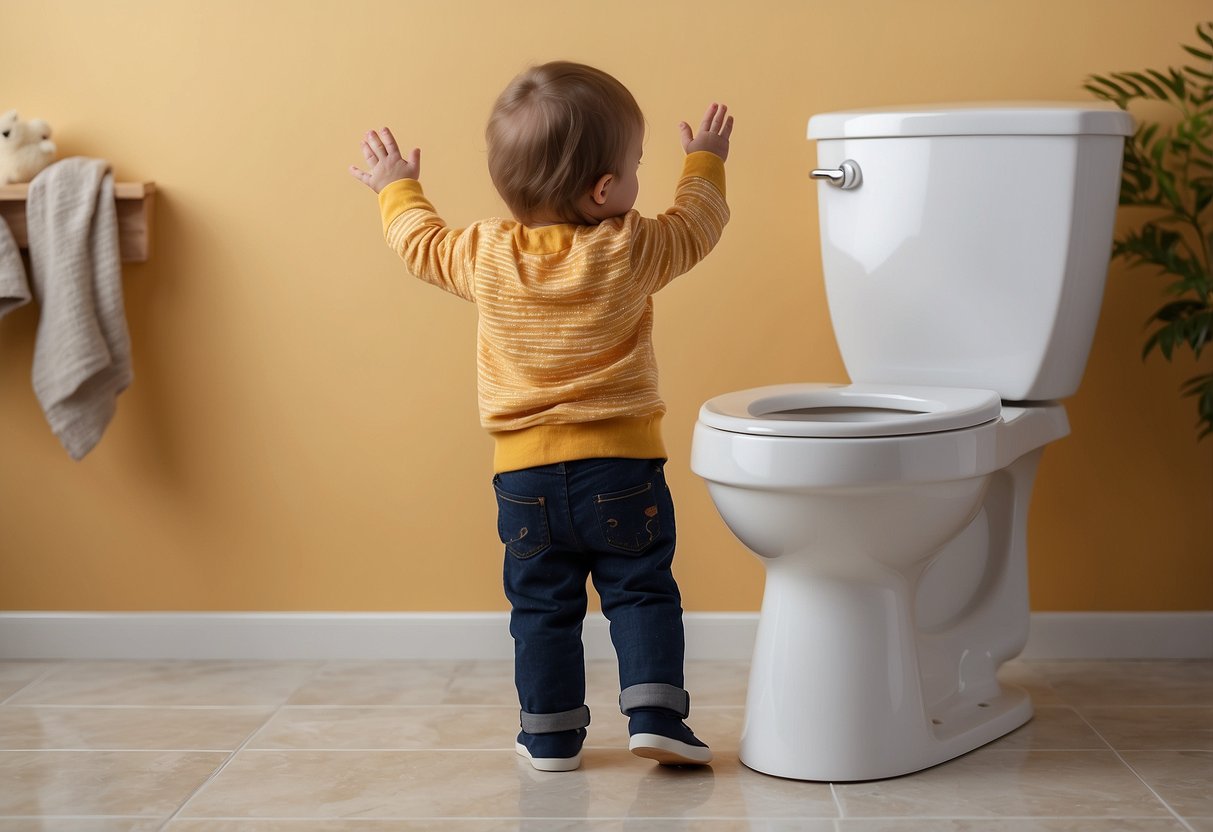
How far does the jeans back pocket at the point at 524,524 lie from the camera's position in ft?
5.15

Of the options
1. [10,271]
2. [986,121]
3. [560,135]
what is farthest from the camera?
[10,271]

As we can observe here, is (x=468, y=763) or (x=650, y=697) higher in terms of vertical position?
(x=650, y=697)

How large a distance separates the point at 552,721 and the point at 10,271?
3.40 ft

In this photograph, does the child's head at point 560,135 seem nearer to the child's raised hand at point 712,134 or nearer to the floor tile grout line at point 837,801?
the child's raised hand at point 712,134

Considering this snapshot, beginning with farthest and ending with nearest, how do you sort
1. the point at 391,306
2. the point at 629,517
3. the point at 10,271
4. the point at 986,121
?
the point at 391,306
the point at 10,271
the point at 986,121
the point at 629,517

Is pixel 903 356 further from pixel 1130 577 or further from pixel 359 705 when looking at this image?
pixel 359 705

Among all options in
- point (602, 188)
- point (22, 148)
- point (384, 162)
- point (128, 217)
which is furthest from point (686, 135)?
point (22, 148)

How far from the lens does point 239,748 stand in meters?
1.71

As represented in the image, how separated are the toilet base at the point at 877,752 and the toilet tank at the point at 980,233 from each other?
44cm

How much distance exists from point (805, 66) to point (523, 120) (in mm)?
631

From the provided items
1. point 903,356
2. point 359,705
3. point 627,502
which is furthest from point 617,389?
point 359,705

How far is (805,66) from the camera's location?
6.34 feet

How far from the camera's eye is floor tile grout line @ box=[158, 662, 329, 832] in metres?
1.50

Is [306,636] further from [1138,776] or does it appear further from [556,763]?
[1138,776]
